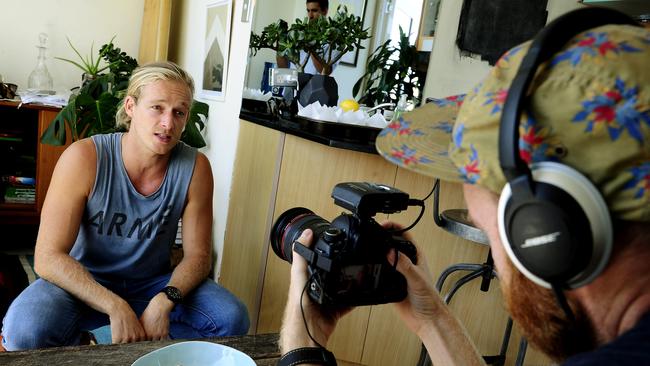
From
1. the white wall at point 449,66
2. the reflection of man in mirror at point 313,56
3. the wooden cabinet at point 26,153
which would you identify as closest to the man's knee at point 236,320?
the reflection of man in mirror at point 313,56

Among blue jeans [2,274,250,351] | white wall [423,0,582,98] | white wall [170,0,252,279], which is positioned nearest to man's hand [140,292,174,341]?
blue jeans [2,274,250,351]

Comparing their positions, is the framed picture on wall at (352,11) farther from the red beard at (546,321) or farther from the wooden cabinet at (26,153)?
the red beard at (546,321)

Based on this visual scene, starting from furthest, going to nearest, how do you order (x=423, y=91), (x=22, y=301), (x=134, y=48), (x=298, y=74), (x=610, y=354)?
(x=134, y=48) < (x=423, y=91) < (x=298, y=74) < (x=22, y=301) < (x=610, y=354)

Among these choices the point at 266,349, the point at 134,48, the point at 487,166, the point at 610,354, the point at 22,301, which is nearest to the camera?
the point at 610,354

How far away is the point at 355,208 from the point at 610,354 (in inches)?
20.1

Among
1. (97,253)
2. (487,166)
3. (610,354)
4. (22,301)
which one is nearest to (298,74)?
(97,253)

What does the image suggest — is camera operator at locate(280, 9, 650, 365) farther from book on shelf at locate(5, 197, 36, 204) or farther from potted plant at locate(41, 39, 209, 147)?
book on shelf at locate(5, 197, 36, 204)

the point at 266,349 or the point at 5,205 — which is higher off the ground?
the point at 266,349

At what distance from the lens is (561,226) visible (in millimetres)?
463

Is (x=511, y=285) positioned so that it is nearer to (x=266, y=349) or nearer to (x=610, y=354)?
(x=610, y=354)

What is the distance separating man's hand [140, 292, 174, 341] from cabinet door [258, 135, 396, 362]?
552mm

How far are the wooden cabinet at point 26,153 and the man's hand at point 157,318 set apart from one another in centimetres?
187

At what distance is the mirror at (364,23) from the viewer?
7.73 ft

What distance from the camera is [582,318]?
53 cm
